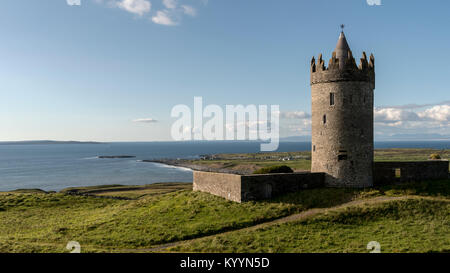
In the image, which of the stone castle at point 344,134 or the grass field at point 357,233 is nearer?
the grass field at point 357,233

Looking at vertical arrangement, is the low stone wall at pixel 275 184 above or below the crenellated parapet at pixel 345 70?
below

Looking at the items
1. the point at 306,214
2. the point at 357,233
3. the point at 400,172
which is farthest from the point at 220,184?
the point at 400,172

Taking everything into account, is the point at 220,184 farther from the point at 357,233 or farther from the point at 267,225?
the point at 357,233

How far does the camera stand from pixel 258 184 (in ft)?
83.8

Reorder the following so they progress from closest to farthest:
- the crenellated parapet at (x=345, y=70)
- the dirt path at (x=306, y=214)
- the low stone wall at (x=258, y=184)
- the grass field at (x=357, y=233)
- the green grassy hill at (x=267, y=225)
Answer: the grass field at (x=357, y=233) → the green grassy hill at (x=267, y=225) → the dirt path at (x=306, y=214) → the low stone wall at (x=258, y=184) → the crenellated parapet at (x=345, y=70)

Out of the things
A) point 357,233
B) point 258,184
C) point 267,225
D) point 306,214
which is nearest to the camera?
point 357,233

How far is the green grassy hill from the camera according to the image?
18375mm

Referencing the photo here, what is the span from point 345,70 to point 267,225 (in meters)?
15.2

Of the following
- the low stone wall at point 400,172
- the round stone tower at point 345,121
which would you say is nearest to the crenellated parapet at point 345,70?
the round stone tower at point 345,121

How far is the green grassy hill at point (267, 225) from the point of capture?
1838 centimetres

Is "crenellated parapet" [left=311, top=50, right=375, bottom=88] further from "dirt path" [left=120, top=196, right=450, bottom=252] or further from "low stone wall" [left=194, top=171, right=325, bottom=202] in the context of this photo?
"dirt path" [left=120, top=196, right=450, bottom=252]

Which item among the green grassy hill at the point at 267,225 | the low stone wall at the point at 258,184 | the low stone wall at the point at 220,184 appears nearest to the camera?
the green grassy hill at the point at 267,225

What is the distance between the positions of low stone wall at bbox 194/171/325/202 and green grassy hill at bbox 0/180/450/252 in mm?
827

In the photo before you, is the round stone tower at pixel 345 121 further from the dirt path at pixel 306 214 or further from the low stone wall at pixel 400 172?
the dirt path at pixel 306 214
